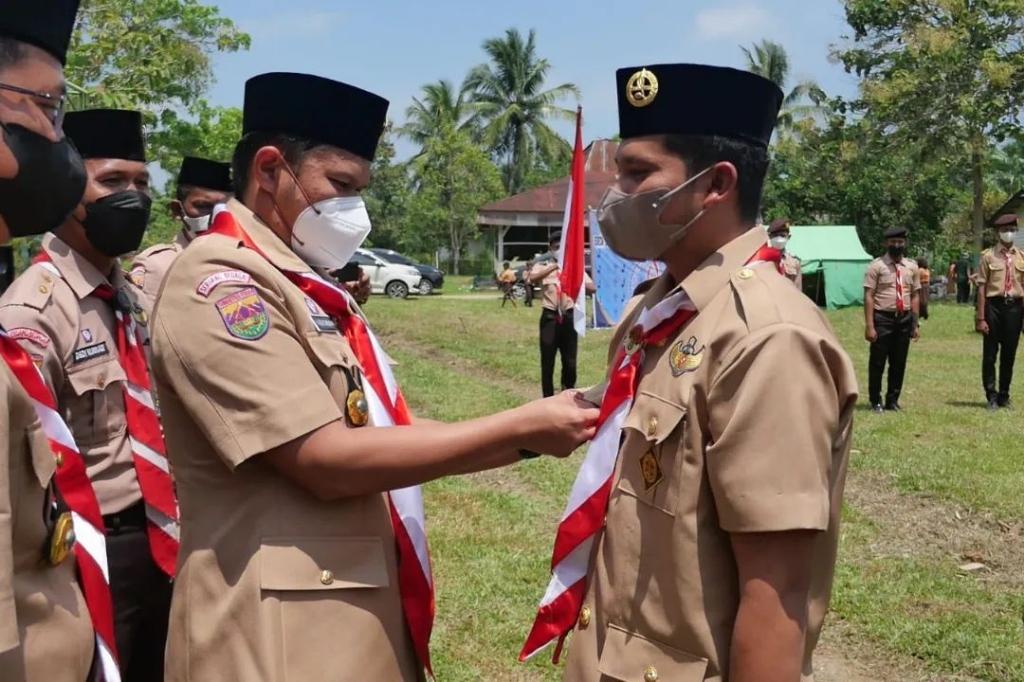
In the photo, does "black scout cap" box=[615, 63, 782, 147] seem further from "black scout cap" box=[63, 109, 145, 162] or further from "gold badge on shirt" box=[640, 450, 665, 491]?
"black scout cap" box=[63, 109, 145, 162]

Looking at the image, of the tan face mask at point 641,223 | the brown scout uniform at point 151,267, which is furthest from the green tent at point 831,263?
the tan face mask at point 641,223

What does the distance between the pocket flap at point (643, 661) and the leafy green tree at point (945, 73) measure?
27868mm

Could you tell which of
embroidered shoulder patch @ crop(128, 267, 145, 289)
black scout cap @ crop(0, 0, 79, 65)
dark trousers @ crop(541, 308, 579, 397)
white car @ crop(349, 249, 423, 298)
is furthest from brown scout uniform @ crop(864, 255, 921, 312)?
white car @ crop(349, 249, 423, 298)

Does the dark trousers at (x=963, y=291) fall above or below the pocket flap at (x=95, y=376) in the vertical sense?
below

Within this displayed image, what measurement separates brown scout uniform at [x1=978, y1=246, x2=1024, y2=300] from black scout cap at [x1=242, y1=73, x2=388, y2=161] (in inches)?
422

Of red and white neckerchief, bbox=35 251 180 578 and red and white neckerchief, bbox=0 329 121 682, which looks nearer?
red and white neckerchief, bbox=0 329 121 682

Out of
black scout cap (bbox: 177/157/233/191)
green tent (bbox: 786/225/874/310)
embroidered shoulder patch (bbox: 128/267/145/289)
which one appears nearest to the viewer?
embroidered shoulder patch (bbox: 128/267/145/289)

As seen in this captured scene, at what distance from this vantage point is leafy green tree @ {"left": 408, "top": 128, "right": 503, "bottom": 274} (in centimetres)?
4497

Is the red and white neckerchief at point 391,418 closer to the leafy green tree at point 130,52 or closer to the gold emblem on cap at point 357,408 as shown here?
the gold emblem on cap at point 357,408

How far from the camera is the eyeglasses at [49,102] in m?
1.72

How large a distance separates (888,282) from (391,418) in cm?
1015

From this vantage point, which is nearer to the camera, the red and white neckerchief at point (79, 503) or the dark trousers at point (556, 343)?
the red and white neckerchief at point (79, 503)

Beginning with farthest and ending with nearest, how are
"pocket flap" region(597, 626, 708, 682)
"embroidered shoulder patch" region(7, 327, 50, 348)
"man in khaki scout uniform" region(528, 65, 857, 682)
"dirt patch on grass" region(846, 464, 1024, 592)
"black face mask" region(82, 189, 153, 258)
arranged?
"dirt patch on grass" region(846, 464, 1024, 592), "black face mask" region(82, 189, 153, 258), "embroidered shoulder patch" region(7, 327, 50, 348), "pocket flap" region(597, 626, 708, 682), "man in khaki scout uniform" region(528, 65, 857, 682)

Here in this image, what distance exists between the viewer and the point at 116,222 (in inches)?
136
